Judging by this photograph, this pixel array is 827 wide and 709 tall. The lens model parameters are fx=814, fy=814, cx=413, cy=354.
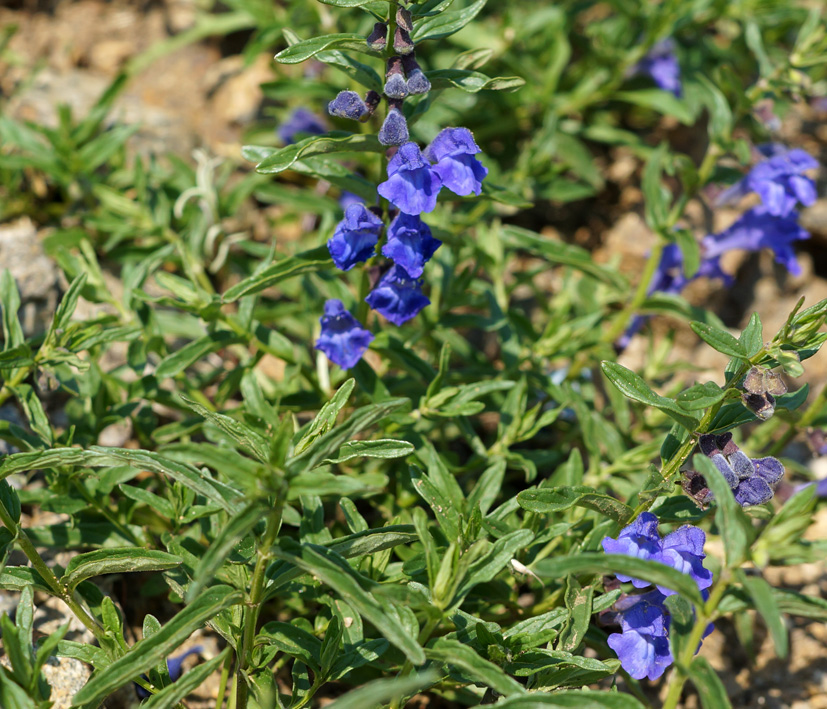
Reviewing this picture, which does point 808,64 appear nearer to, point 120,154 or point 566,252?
point 566,252

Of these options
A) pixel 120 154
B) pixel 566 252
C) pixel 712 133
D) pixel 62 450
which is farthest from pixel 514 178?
pixel 62 450

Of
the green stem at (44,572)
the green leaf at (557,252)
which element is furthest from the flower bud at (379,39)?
the green stem at (44,572)

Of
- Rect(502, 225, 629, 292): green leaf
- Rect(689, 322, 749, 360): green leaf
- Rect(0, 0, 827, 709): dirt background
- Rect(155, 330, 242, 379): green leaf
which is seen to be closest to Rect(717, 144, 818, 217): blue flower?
Rect(0, 0, 827, 709): dirt background

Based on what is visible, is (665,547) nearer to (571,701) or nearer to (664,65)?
(571,701)

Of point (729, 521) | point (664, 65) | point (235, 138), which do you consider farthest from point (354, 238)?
point (235, 138)

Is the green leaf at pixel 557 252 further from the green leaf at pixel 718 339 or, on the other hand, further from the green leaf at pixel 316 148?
the green leaf at pixel 718 339

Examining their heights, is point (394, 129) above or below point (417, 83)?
below

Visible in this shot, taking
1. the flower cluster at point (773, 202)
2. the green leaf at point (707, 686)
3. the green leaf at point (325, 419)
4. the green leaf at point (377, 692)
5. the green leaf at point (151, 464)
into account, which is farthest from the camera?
the flower cluster at point (773, 202)
